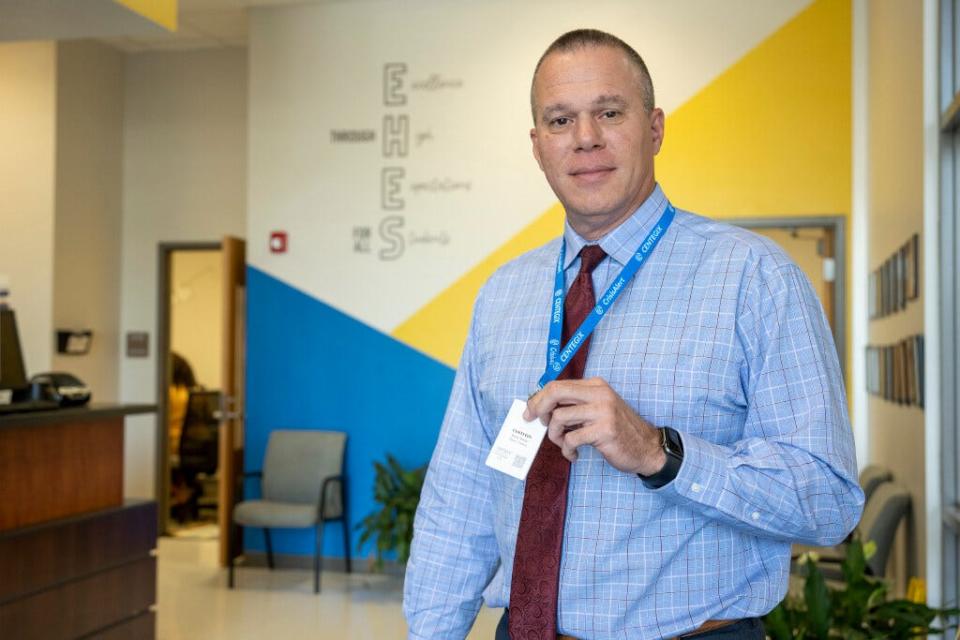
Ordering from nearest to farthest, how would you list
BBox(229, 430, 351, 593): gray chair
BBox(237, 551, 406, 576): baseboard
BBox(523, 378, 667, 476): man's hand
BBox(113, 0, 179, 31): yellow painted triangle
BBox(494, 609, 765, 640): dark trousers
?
BBox(523, 378, 667, 476): man's hand, BBox(494, 609, 765, 640): dark trousers, BBox(113, 0, 179, 31): yellow painted triangle, BBox(229, 430, 351, 593): gray chair, BBox(237, 551, 406, 576): baseboard

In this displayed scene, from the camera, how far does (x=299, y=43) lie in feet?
22.9

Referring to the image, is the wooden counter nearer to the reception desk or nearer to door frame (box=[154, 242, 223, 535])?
the reception desk

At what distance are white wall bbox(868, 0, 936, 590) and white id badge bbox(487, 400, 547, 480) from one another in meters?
2.60

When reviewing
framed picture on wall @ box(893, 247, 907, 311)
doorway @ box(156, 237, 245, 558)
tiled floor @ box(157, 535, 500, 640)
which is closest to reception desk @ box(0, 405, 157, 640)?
tiled floor @ box(157, 535, 500, 640)

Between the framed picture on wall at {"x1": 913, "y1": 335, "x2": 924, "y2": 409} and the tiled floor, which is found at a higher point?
the framed picture on wall at {"x1": 913, "y1": 335, "x2": 924, "y2": 409}

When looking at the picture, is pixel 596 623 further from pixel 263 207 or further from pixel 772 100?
pixel 263 207

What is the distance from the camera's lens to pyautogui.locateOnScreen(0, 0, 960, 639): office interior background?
6172 millimetres

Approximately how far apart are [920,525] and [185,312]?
27.5 feet

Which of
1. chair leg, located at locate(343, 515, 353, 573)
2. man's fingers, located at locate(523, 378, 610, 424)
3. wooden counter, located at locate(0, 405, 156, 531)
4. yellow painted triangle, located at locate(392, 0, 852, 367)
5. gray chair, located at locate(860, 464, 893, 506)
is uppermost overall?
yellow painted triangle, located at locate(392, 0, 852, 367)

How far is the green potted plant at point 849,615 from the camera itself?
9.43ft

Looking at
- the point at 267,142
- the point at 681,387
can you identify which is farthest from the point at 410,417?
the point at 681,387

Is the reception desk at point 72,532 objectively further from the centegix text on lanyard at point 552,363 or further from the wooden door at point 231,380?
the centegix text on lanyard at point 552,363

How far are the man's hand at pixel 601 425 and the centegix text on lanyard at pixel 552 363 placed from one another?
0.12 metres

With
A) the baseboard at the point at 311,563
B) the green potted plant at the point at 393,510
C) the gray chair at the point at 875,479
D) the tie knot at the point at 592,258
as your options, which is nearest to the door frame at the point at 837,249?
the gray chair at the point at 875,479
